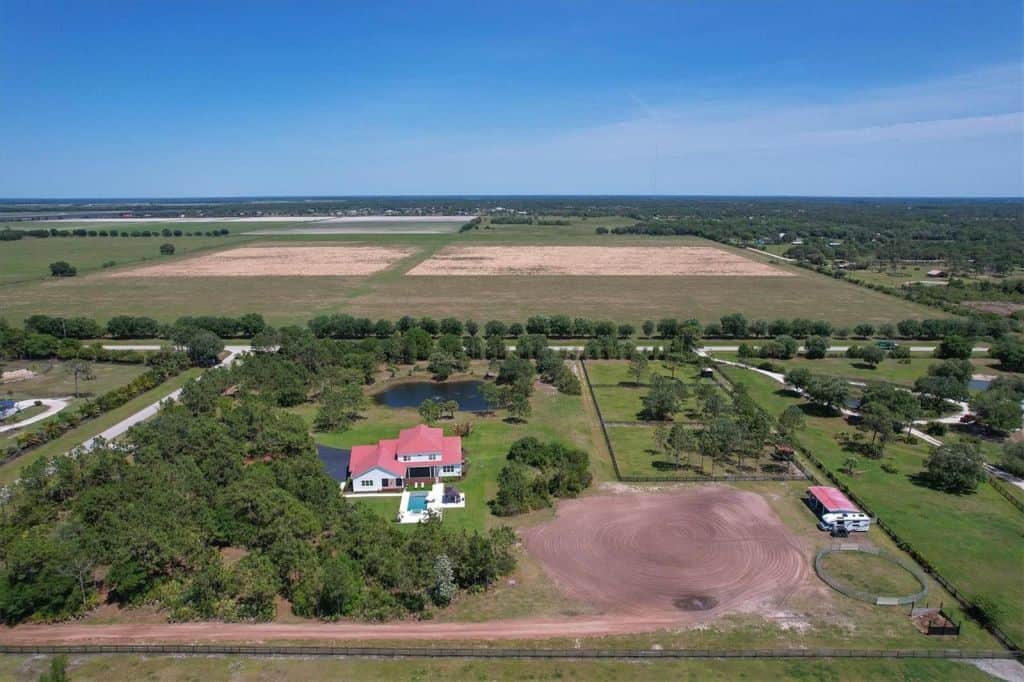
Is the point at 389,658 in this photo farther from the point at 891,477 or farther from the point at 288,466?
the point at 891,477

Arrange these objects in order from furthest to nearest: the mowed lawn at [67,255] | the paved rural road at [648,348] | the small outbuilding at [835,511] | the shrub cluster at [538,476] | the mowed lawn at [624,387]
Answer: the mowed lawn at [67,255] → the paved rural road at [648,348] → the mowed lawn at [624,387] → the shrub cluster at [538,476] → the small outbuilding at [835,511]

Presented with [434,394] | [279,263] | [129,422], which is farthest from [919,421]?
[279,263]

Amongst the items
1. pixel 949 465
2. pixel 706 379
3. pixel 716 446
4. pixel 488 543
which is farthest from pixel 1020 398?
pixel 488 543

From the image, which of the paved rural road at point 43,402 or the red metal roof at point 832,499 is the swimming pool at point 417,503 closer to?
the red metal roof at point 832,499

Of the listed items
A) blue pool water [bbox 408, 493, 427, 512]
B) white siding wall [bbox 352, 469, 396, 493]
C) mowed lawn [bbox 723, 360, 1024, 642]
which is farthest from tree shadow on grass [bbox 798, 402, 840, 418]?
white siding wall [bbox 352, 469, 396, 493]

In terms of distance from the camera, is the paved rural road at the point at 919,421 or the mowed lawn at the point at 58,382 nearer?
the paved rural road at the point at 919,421

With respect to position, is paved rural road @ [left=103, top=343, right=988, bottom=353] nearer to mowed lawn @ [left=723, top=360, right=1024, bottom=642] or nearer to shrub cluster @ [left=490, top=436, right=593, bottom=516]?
mowed lawn @ [left=723, top=360, right=1024, bottom=642]

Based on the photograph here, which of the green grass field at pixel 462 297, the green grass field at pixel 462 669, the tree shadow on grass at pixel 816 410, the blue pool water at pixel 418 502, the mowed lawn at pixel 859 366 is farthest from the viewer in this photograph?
the green grass field at pixel 462 297

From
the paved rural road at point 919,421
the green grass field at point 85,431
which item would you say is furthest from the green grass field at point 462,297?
the green grass field at point 85,431
